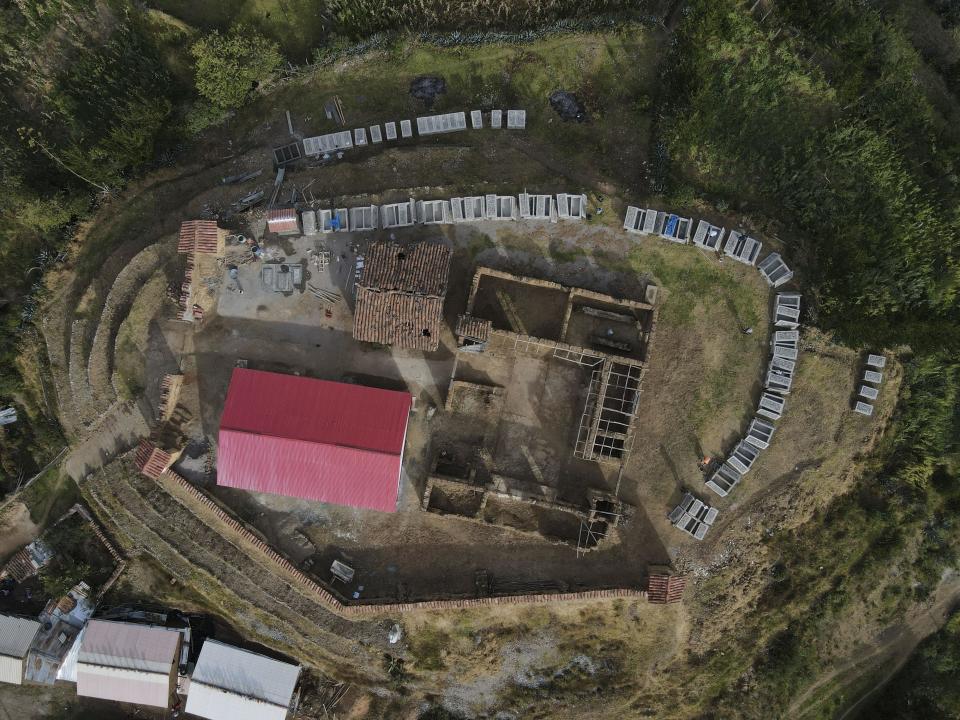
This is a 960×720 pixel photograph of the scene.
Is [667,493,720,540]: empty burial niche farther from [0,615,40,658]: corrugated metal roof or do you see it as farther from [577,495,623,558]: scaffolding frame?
[0,615,40,658]: corrugated metal roof

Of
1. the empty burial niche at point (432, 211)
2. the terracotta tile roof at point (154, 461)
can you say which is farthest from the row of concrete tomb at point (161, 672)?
A: the empty burial niche at point (432, 211)

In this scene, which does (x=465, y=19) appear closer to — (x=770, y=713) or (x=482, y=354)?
(x=482, y=354)

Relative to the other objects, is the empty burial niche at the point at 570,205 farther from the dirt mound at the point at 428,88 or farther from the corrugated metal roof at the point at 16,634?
the corrugated metal roof at the point at 16,634

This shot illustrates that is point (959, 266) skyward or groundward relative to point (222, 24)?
groundward

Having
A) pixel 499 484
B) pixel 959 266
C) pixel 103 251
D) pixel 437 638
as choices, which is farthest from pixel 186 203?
pixel 959 266

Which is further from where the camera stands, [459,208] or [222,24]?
[222,24]

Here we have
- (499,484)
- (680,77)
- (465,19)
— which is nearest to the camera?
(499,484)

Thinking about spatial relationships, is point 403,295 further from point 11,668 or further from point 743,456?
point 11,668

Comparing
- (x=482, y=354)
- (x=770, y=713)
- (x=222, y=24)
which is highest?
(x=222, y=24)

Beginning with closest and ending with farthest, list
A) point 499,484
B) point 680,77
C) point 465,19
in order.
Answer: point 499,484 → point 680,77 → point 465,19
